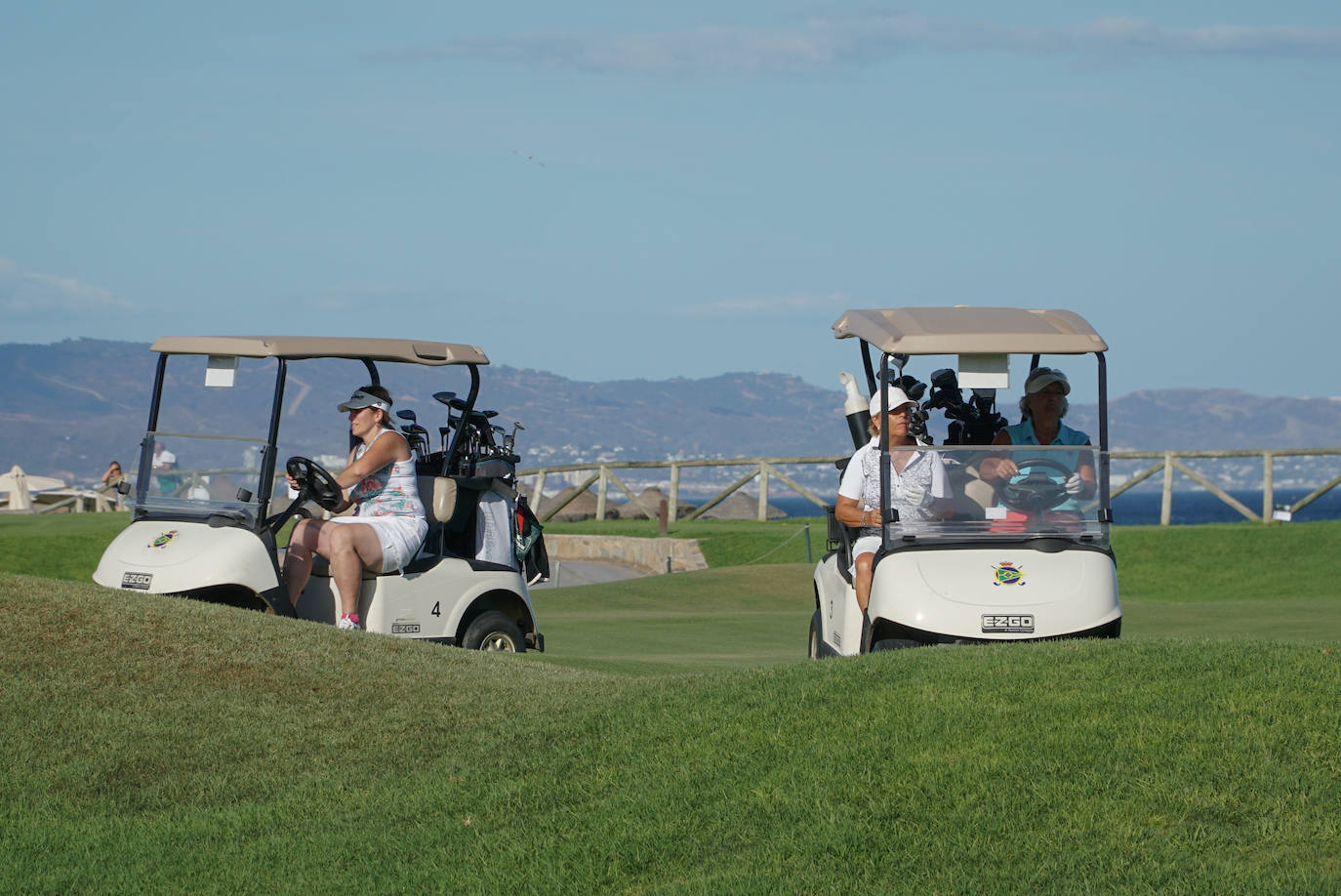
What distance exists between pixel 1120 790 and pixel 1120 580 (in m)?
16.3

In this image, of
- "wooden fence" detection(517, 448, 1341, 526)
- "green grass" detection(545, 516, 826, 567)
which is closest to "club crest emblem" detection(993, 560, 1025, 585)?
"wooden fence" detection(517, 448, 1341, 526)

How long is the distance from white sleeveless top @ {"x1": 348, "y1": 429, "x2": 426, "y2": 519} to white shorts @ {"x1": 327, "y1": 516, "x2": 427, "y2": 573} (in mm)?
61

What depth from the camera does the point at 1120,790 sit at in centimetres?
514

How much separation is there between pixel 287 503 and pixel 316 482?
31 centimetres

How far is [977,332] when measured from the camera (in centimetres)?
777

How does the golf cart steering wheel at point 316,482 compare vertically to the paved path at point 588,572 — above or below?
above

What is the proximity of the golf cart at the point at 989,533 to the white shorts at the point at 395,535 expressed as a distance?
2410mm

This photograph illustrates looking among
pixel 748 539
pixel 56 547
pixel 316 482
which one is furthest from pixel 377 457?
pixel 748 539

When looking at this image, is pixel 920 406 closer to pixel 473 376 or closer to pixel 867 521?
pixel 867 521

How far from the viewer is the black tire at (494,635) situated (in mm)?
9092

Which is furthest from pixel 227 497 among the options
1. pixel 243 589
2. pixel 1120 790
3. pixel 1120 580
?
pixel 1120 580

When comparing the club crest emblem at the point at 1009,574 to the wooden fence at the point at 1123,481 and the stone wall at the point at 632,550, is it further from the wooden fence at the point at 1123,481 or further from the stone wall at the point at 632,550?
the stone wall at the point at 632,550

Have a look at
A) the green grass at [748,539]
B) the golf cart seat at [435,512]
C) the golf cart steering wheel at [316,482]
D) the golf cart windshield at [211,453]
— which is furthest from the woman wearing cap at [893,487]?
the green grass at [748,539]

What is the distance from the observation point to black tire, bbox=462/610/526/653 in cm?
909
